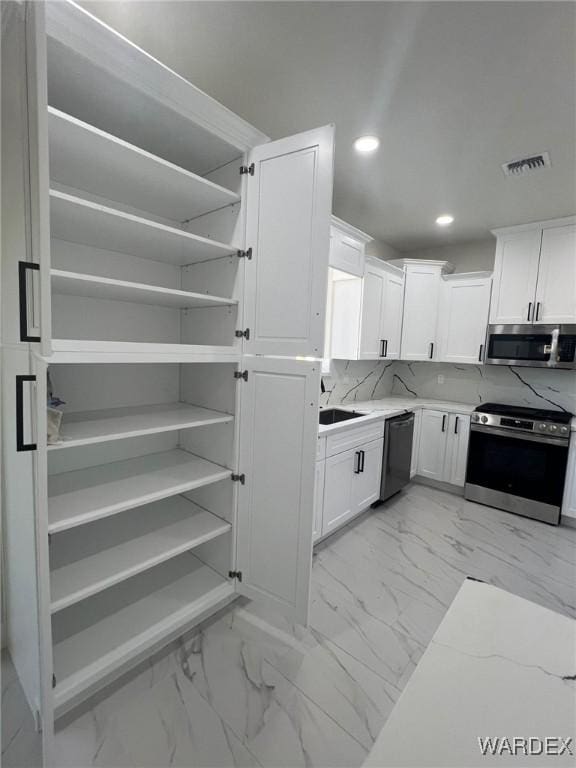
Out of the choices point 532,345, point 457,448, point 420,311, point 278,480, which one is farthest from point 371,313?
point 278,480

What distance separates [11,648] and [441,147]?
3517mm

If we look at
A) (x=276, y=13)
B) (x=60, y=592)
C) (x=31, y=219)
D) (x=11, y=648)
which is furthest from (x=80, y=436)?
(x=276, y=13)

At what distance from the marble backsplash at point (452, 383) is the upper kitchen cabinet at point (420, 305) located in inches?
19.2

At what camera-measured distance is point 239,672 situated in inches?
63.3

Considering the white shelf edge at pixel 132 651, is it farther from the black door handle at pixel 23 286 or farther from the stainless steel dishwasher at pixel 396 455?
the stainless steel dishwasher at pixel 396 455

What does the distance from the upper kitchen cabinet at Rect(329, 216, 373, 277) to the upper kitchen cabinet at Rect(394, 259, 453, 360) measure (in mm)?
1017

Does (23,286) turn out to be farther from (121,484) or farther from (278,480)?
(278,480)

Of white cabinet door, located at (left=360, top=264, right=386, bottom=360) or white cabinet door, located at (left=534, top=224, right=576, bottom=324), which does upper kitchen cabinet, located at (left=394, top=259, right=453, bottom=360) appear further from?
white cabinet door, located at (left=534, top=224, right=576, bottom=324)

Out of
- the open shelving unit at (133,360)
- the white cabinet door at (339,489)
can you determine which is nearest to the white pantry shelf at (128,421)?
the open shelving unit at (133,360)

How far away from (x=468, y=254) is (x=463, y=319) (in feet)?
2.82

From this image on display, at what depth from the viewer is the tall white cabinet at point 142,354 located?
115cm

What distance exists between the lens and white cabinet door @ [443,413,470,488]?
360 cm

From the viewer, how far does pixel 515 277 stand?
11.3 feet

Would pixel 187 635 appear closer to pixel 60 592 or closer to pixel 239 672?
pixel 239 672
